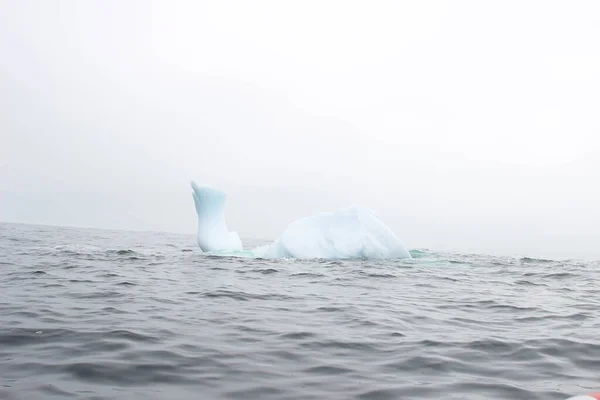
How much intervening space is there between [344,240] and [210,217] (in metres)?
A: 5.73

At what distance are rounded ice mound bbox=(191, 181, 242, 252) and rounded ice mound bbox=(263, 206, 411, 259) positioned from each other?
109 inches

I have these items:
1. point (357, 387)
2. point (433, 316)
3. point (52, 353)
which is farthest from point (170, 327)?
point (433, 316)

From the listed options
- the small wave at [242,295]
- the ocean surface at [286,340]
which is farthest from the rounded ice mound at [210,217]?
the small wave at [242,295]

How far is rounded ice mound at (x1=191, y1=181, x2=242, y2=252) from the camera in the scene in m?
19.1

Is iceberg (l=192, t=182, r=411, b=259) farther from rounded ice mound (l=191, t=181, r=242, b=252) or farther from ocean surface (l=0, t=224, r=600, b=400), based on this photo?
ocean surface (l=0, t=224, r=600, b=400)

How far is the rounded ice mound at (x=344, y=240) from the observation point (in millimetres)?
16672

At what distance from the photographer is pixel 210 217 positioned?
19344mm

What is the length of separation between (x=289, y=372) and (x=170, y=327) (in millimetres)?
1942

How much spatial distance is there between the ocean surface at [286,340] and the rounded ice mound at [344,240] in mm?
6846

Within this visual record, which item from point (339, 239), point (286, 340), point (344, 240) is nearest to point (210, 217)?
point (339, 239)

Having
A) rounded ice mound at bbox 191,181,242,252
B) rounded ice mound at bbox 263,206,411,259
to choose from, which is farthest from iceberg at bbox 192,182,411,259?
rounded ice mound at bbox 191,181,242,252

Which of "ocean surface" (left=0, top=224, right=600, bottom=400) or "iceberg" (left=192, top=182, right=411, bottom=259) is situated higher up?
"iceberg" (left=192, top=182, right=411, bottom=259)

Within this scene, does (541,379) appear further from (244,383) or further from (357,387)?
(244,383)

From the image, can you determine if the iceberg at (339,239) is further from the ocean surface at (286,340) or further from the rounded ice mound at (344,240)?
the ocean surface at (286,340)
